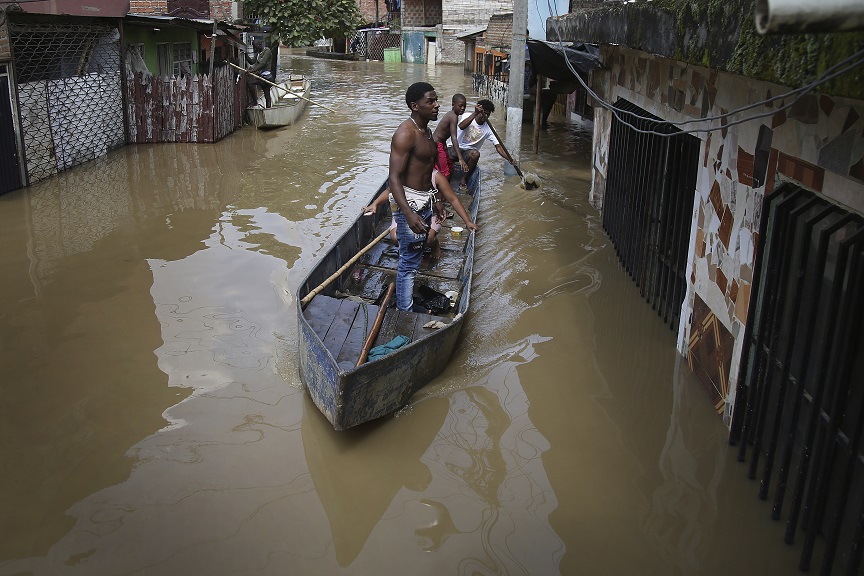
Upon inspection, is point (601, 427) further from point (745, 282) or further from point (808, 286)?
point (808, 286)

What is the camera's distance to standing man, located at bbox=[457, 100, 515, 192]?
1155cm

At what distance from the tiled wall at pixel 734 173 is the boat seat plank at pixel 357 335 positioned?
2657 mm

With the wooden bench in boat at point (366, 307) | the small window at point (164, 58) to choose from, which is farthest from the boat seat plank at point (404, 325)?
the small window at point (164, 58)

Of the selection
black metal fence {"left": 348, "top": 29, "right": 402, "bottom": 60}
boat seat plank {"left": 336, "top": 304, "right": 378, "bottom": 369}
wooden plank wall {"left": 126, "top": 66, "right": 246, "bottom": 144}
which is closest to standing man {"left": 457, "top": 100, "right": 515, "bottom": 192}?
boat seat plank {"left": 336, "top": 304, "right": 378, "bottom": 369}

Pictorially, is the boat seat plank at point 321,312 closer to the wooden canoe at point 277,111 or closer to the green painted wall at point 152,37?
the green painted wall at point 152,37

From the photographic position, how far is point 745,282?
5109 mm

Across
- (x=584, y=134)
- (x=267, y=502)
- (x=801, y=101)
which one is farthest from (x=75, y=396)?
(x=584, y=134)

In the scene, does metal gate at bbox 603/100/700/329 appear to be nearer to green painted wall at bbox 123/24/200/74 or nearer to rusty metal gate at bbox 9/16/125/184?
rusty metal gate at bbox 9/16/125/184

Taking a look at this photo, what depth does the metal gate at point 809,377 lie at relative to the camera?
147 inches

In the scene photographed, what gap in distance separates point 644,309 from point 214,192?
7.49 metres

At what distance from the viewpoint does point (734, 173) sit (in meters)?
5.41

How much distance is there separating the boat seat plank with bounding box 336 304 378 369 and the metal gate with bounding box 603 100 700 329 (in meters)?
2.66

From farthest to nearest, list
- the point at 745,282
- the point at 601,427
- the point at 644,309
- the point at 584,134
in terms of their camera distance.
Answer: the point at 584,134, the point at 644,309, the point at 601,427, the point at 745,282

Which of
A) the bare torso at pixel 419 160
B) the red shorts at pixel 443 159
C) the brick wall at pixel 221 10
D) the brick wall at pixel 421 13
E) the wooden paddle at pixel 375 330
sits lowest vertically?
the wooden paddle at pixel 375 330
